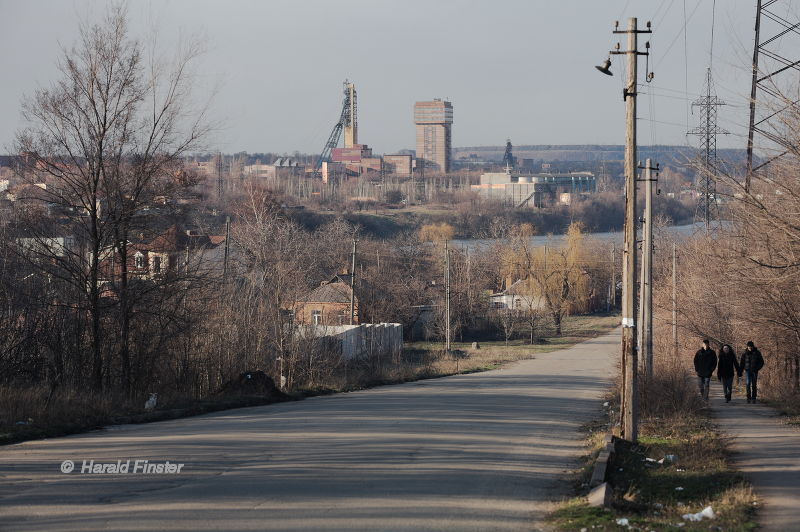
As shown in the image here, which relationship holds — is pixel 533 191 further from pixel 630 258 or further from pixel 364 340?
pixel 630 258

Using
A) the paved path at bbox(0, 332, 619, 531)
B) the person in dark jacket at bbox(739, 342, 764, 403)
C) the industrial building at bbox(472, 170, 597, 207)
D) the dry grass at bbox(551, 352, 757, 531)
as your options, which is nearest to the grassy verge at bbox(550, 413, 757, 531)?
the dry grass at bbox(551, 352, 757, 531)

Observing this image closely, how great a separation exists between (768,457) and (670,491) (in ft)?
10.0

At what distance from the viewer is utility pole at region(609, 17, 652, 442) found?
40.7 ft

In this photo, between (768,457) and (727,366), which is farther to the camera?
(727,366)

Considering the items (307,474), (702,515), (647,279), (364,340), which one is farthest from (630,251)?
(364,340)

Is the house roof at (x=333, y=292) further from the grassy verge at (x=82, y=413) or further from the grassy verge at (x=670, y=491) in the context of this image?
the grassy verge at (x=670, y=491)

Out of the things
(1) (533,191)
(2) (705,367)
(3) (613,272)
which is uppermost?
(1) (533,191)

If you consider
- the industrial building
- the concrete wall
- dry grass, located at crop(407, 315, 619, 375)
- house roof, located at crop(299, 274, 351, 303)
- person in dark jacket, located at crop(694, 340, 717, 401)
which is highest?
the industrial building

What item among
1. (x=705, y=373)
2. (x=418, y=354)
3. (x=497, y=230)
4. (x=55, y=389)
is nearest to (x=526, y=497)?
(x=55, y=389)

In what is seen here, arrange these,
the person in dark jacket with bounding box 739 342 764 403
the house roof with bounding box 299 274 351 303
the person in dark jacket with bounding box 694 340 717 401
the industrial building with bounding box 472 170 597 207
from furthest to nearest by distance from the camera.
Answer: the industrial building with bounding box 472 170 597 207 → the house roof with bounding box 299 274 351 303 → the person in dark jacket with bounding box 694 340 717 401 → the person in dark jacket with bounding box 739 342 764 403

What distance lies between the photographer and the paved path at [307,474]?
8.15m

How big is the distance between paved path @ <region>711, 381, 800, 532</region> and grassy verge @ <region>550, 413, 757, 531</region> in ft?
0.67

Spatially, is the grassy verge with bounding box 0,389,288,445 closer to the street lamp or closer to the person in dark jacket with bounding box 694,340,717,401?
the street lamp

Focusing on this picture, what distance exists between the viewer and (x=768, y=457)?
38.8 feet
